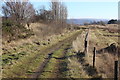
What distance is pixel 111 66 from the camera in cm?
1235

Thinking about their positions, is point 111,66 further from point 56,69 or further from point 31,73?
point 31,73

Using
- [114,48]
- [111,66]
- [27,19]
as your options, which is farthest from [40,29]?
[111,66]

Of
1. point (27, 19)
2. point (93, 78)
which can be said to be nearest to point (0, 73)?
point (93, 78)

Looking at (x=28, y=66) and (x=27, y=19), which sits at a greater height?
(x=27, y=19)

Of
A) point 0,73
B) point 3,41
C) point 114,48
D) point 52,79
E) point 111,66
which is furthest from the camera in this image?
point 3,41

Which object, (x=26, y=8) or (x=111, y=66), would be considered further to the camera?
(x=26, y=8)

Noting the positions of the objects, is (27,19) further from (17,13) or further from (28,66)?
(28,66)

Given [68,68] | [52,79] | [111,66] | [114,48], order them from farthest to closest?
[114,48], [111,66], [68,68], [52,79]

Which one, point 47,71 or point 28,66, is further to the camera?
point 28,66

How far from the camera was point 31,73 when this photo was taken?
32.9 feet

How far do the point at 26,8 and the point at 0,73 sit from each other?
24.4m

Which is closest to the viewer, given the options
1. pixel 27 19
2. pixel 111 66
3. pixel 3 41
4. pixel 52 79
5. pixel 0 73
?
pixel 52 79

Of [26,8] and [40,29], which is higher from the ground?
[26,8]

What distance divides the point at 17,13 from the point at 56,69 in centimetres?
2203
